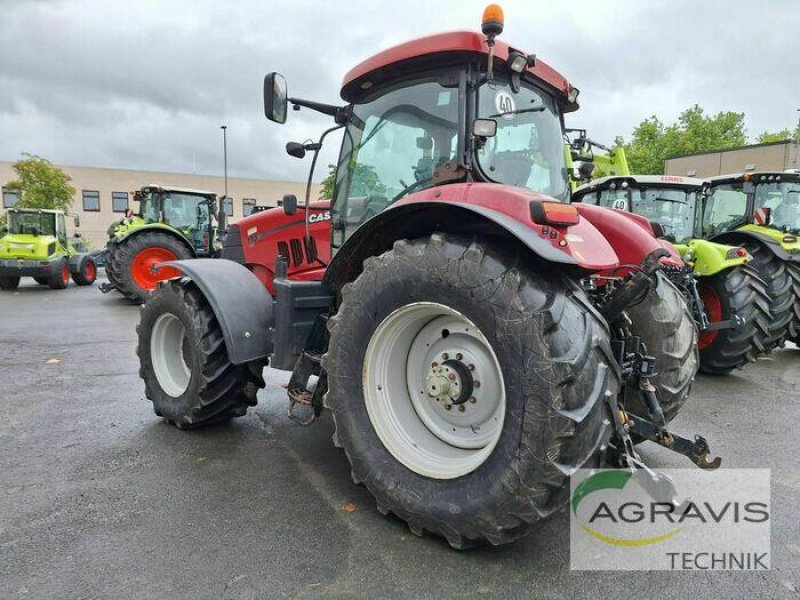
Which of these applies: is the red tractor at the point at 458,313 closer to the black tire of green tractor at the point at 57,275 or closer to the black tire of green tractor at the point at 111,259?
the black tire of green tractor at the point at 111,259

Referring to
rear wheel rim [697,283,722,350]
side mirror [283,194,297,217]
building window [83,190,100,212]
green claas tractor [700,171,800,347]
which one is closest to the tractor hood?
side mirror [283,194,297,217]

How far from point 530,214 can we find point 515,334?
531 millimetres

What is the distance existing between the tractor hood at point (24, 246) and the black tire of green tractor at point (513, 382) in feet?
50.3

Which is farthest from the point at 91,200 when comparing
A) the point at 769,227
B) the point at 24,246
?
the point at 769,227

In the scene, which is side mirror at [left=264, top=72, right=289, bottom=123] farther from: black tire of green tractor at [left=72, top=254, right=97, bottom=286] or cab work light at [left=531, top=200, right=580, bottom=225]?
black tire of green tractor at [left=72, top=254, right=97, bottom=286]

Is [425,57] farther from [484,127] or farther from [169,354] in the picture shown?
[169,354]

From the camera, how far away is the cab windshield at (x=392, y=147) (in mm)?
2899

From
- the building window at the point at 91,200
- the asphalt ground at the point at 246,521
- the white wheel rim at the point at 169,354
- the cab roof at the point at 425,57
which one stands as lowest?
the asphalt ground at the point at 246,521

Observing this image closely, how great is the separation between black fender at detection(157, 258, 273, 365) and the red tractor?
0.01 meters

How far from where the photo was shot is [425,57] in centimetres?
286

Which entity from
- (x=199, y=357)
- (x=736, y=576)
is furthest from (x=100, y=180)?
(x=736, y=576)

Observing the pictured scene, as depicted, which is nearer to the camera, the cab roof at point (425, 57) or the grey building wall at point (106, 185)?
the cab roof at point (425, 57)

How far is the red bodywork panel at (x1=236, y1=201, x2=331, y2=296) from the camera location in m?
4.02

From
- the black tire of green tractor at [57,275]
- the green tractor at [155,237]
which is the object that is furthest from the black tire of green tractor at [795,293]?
the black tire of green tractor at [57,275]
